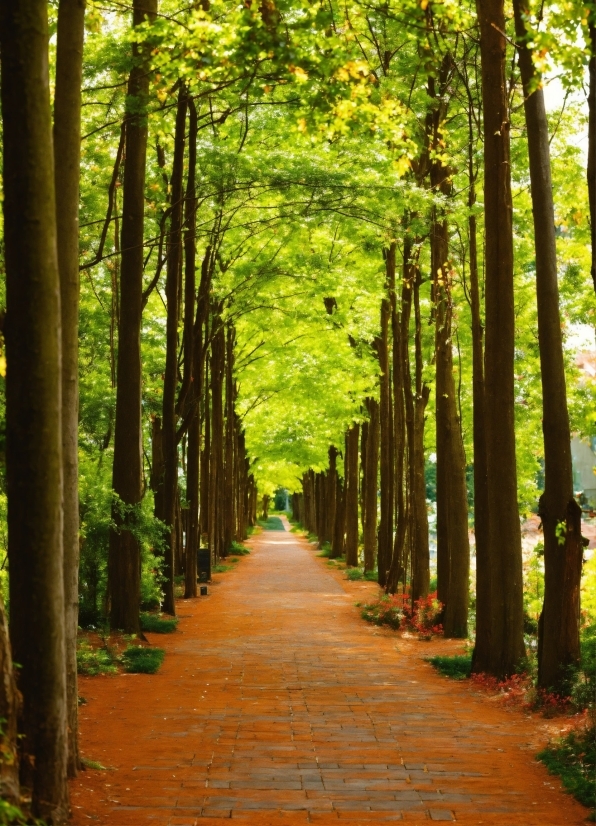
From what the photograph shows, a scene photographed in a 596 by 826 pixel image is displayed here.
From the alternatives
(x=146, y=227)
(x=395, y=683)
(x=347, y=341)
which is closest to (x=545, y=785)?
(x=395, y=683)

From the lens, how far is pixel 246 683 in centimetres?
1308

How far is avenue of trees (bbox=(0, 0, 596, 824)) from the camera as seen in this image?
20.5 ft

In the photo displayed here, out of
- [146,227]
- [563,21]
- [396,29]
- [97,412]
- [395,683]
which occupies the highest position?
[396,29]

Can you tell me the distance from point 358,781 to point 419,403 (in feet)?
43.1

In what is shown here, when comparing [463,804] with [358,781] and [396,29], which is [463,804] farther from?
[396,29]

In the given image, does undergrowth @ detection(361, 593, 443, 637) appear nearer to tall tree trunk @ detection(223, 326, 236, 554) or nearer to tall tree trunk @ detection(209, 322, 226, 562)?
tall tree trunk @ detection(209, 322, 226, 562)

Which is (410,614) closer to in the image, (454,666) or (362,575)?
(454,666)

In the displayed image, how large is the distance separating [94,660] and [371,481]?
1702 cm

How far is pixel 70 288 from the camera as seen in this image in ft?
25.9

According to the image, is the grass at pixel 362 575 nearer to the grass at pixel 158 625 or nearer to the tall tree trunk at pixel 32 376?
the grass at pixel 158 625

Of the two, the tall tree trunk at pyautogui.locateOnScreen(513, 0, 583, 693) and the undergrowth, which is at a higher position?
the tall tree trunk at pyautogui.locateOnScreen(513, 0, 583, 693)

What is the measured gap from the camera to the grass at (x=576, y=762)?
25.2 feet

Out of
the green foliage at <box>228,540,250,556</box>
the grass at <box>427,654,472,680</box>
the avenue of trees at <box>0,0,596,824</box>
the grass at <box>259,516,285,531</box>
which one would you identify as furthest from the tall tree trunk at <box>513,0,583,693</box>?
the grass at <box>259,516,285,531</box>

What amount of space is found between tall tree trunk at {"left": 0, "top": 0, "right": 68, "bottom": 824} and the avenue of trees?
Answer: 1cm
